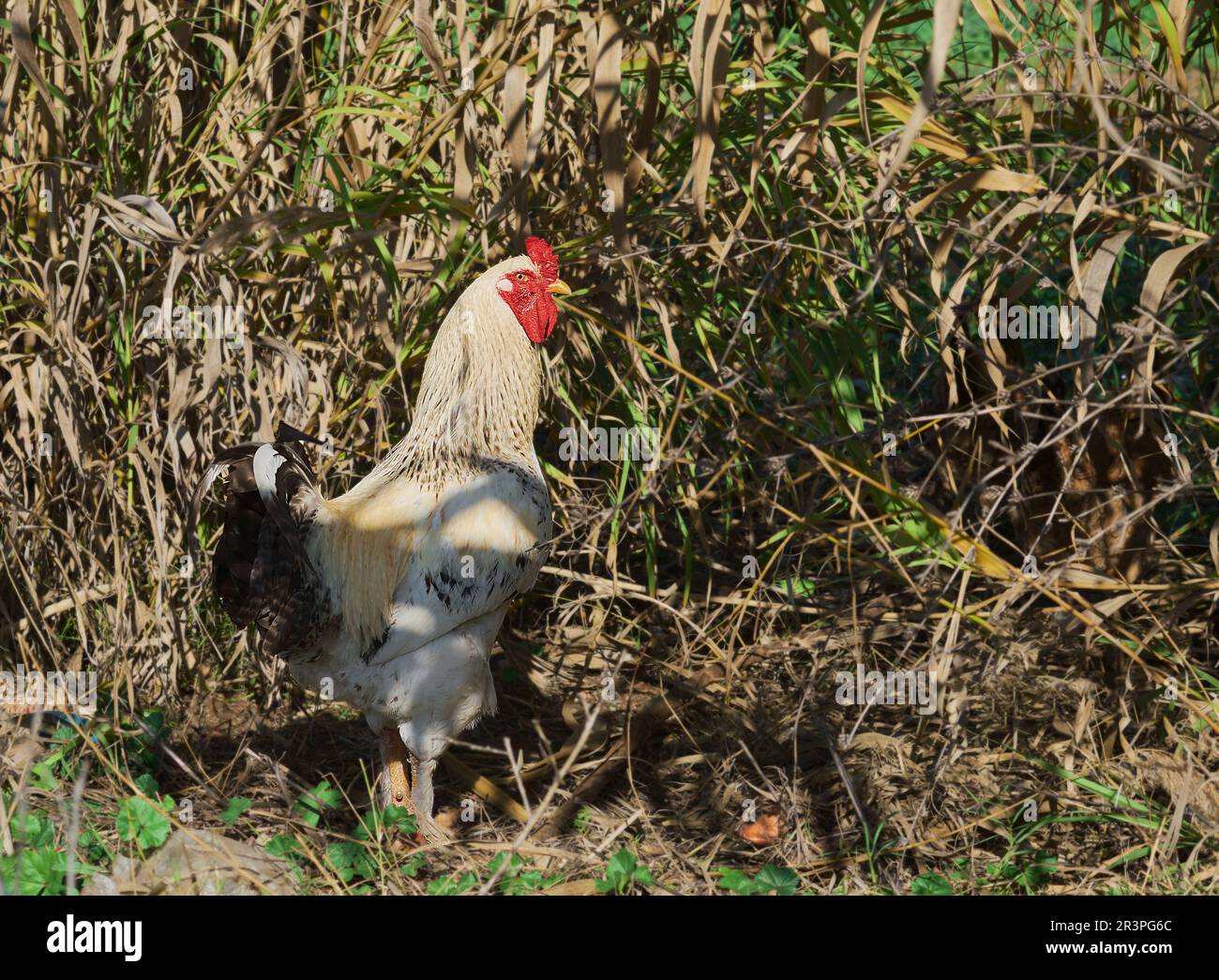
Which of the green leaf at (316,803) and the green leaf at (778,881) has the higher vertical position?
the green leaf at (778,881)

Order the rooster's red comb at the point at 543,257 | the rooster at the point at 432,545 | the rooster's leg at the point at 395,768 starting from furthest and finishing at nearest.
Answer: the rooster's leg at the point at 395,768 → the rooster's red comb at the point at 543,257 → the rooster at the point at 432,545

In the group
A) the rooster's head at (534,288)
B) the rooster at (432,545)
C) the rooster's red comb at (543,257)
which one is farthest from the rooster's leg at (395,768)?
the rooster's red comb at (543,257)

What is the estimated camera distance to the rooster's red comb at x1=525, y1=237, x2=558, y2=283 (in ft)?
9.03

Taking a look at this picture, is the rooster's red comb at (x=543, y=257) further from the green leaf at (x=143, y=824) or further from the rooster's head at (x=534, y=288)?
the green leaf at (x=143, y=824)

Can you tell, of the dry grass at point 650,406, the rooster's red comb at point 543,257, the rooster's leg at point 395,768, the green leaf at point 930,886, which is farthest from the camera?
the rooster's leg at point 395,768

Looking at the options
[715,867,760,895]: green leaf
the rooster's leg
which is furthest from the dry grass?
the rooster's leg

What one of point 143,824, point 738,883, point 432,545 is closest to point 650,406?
point 432,545

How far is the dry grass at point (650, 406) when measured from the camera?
250 centimetres

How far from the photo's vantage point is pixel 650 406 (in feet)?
10.6

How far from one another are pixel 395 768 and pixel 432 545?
2.02 feet

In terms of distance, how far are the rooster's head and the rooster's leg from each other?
3.43ft

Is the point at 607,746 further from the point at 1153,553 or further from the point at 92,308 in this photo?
the point at 92,308

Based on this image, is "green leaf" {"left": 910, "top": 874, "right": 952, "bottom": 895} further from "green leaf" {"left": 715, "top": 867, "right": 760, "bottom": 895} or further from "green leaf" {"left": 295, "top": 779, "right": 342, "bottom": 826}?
"green leaf" {"left": 295, "top": 779, "right": 342, "bottom": 826}

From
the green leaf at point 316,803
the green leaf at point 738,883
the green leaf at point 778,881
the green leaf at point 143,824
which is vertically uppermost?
the green leaf at point 143,824
